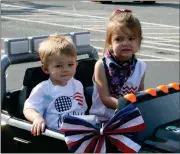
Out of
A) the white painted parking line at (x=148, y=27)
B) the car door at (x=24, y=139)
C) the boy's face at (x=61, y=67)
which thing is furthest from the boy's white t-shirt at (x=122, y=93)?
the white painted parking line at (x=148, y=27)

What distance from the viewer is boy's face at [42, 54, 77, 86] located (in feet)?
9.98

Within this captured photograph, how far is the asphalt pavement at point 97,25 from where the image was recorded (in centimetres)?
848

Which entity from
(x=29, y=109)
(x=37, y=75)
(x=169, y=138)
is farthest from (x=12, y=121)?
(x=169, y=138)

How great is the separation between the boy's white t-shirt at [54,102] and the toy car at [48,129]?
0.43 ft

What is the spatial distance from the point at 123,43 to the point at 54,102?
1.83 feet

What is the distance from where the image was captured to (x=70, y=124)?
2.77 meters

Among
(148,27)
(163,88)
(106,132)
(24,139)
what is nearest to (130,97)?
(106,132)

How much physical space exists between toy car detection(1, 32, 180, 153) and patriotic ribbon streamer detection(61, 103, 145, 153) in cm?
7

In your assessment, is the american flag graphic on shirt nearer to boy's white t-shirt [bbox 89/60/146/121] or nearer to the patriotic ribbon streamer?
boy's white t-shirt [bbox 89/60/146/121]

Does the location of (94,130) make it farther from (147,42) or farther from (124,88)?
(147,42)

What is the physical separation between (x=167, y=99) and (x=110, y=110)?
37cm

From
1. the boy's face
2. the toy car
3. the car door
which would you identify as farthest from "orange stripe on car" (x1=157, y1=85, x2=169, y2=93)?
the car door

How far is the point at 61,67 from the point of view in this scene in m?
3.08

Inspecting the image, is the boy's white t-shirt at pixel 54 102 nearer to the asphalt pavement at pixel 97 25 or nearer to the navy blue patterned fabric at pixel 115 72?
the navy blue patterned fabric at pixel 115 72
